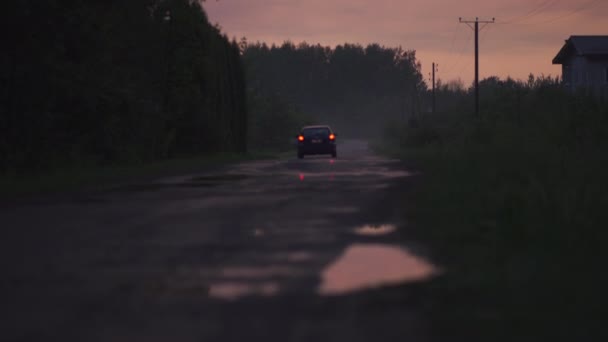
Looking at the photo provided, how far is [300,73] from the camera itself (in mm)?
165000

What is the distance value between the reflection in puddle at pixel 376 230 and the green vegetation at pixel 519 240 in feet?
1.33

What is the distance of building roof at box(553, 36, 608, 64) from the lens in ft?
176

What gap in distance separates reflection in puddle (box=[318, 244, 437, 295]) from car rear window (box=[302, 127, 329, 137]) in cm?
3200

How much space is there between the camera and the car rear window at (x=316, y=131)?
4086 cm

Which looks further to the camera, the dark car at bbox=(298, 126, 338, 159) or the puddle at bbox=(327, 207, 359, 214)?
the dark car at bbox=(298, 126, 338, 159)

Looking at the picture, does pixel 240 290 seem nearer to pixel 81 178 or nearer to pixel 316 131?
pixel 81 178

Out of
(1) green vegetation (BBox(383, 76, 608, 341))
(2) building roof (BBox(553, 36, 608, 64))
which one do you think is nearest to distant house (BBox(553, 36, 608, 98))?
(2) building roof (BBox(553, 36, 608, 64))

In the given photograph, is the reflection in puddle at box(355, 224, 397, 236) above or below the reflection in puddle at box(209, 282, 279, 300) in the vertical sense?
below

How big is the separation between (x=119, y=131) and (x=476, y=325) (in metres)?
23.1

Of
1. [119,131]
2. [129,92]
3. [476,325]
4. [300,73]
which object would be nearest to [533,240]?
[476,325]

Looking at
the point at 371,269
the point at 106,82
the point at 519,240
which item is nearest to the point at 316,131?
the point at 106,82

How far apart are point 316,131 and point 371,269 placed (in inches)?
1324

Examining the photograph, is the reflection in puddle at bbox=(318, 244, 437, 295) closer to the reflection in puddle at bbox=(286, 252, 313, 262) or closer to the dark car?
the reflection in puddle at bbox=(286, 252, 313, 262)

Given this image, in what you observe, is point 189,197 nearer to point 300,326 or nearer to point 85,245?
point 85,245
